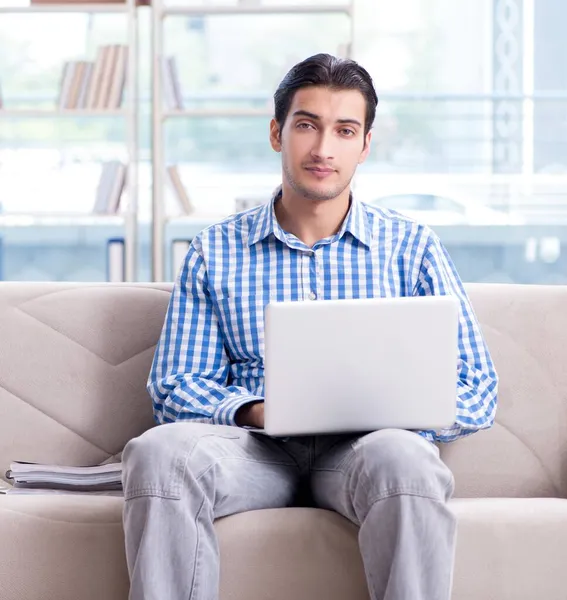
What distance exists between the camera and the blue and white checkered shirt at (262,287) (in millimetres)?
1903

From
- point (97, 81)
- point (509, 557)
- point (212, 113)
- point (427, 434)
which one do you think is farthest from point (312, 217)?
point (97, 81)

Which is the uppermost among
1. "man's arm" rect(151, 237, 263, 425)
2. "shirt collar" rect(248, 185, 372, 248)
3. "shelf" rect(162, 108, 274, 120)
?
"shelf" rect(162, 108, 274, 120)

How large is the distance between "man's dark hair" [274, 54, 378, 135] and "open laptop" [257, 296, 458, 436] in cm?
62

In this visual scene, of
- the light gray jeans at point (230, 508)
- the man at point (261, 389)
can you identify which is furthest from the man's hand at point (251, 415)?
the light gray jeans at point (230, 508)

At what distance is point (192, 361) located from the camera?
192 cm

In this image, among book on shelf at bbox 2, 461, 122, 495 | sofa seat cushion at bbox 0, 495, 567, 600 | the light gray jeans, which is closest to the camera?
the light gray jeans

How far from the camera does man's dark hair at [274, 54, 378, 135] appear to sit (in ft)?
6.55

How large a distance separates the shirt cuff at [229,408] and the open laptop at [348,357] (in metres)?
0.25

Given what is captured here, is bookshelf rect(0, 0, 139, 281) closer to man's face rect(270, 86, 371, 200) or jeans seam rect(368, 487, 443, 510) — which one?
man's face rect(270, 86, 371, 200)

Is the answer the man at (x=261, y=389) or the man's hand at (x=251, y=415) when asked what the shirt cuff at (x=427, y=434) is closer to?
the man at (x=261, y=389)

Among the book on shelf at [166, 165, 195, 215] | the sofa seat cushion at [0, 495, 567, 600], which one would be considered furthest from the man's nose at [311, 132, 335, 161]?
the book on shelf at [166, 165, 195, 215]

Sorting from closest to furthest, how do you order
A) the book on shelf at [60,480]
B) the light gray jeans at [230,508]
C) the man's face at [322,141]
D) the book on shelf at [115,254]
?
the light gray jeans at [230,508] < the book on shelf at [60,480] < the man's face at [322,141] < the book on shelf at [115,254]

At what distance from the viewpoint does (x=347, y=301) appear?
5.07ft

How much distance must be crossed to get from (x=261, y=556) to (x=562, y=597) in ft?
1.68
